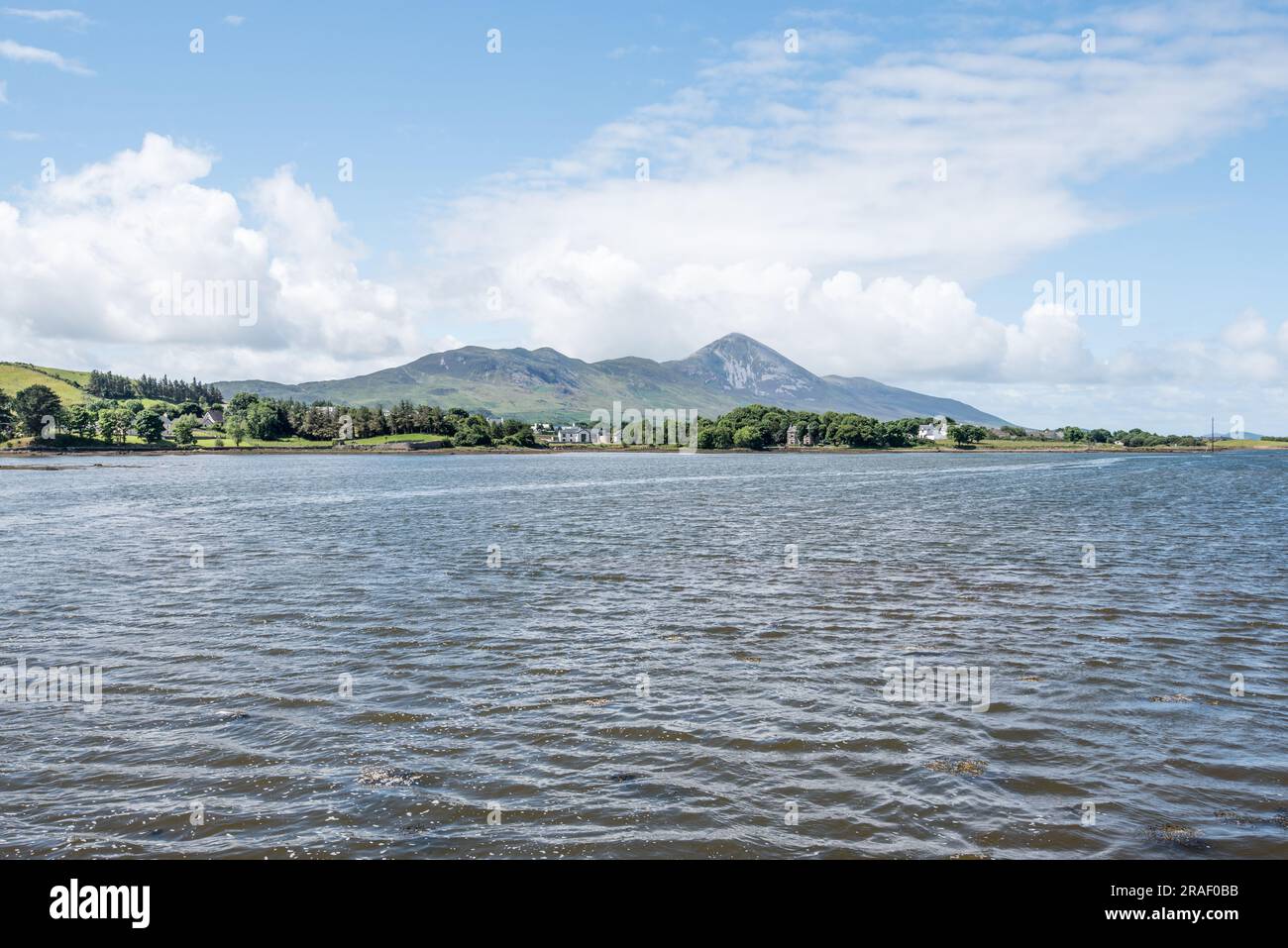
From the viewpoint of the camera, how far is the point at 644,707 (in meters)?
19.5

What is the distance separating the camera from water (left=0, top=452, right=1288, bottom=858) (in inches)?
525

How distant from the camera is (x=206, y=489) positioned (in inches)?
4808

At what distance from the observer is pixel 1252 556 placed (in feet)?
158

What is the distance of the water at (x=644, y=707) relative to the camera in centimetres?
1333

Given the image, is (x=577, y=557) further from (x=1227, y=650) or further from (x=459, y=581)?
(x=1227, y=650)

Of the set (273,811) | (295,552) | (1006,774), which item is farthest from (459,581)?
(1006,774)

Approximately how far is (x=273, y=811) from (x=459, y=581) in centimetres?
2563

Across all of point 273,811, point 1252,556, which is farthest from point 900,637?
point 1252,556

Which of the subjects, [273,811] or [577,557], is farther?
[577,557]
